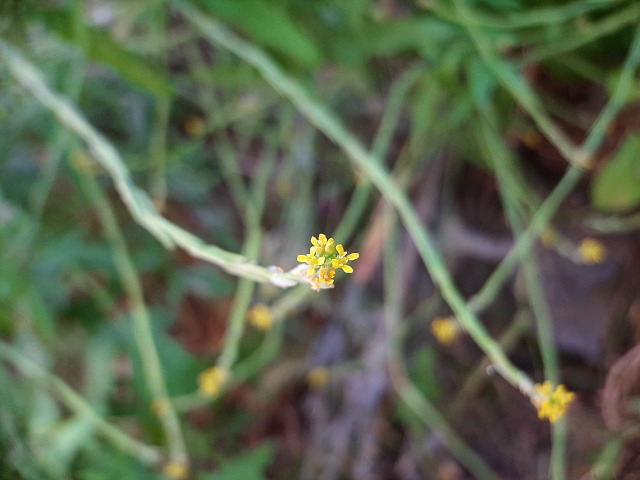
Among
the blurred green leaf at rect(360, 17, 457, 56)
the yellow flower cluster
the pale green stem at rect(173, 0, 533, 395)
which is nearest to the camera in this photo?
the yellow flower cluster

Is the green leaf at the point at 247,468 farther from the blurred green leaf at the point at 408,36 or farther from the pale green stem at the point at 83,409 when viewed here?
the blurred green leaf at the point at 408,36

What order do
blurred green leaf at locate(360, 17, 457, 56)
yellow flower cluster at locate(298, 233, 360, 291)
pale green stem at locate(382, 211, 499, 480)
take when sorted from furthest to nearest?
pale green stem at locate(382, 211, 499, 480) → blurred green leaf at locate(360, 17, 457, 56) → yellow flower cluster at locate(298, 233, 360, 291)

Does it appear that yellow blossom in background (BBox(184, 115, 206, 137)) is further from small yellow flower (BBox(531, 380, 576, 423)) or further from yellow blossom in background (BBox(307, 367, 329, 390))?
small yellow flower (BBox(531, 380, 576, 423))

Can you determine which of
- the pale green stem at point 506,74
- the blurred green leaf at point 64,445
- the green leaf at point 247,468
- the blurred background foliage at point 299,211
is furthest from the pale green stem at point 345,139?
the blurred green leaf at point 64,445

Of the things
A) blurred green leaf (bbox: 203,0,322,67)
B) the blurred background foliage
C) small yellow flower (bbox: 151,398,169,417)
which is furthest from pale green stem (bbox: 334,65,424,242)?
small yellow flower (bbox: 151,398,169,417)

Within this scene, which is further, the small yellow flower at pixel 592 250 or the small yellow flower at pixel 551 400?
the small yellow flower at pixel 592 250

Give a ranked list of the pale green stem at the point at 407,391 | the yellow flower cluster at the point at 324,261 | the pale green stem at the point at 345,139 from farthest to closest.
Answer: the pale green stem at the point at 407,391 < the pale green stem at the point at 345,139 < the yellow flower cluster at the point at 324,261
